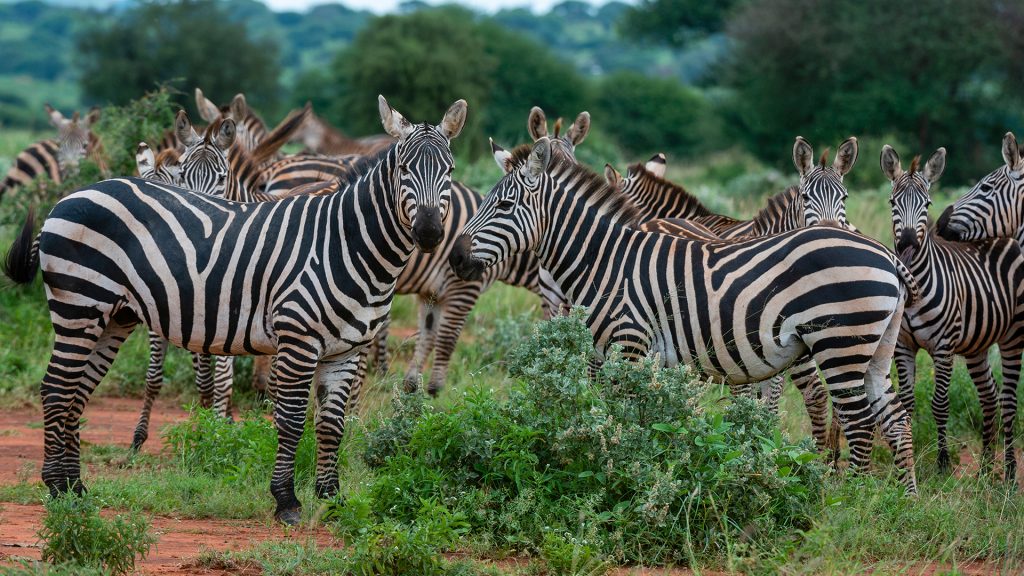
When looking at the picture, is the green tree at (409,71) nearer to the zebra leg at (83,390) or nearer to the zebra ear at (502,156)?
the zebra ear at (502,156)

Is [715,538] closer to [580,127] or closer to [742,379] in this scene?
[742,379]

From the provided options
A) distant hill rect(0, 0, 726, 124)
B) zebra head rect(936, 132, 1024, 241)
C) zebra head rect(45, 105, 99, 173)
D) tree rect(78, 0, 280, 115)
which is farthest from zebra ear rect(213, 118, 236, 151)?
distant hill rect(0, 0, 726, 124)

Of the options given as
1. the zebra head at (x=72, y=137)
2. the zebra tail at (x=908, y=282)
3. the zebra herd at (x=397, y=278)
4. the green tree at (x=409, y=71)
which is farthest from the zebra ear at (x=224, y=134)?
the green tree at (x=409, y=71)

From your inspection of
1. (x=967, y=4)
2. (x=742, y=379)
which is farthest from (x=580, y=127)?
(x=967, y=4)

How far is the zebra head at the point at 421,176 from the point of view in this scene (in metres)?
5.85

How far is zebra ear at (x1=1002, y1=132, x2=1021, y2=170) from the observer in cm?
775

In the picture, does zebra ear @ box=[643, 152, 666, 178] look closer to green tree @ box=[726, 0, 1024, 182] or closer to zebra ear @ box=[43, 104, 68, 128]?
zebra ear @ box=[43, 104, 68, 128]

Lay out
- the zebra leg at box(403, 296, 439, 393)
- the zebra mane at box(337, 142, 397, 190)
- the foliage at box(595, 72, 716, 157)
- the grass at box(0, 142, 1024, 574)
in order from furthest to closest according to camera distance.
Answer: the foliage at box(595, 72, 716, 157) → the zebra leg at box(403, 296, 439, 393) → the zebra mane at box(337, 142, 397, 190) → the grass at box(0, 142, 1024, 574)

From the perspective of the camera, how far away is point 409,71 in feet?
120

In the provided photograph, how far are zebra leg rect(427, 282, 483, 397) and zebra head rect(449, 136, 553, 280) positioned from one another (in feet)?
10.5

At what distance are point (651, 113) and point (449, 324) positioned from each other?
155ft

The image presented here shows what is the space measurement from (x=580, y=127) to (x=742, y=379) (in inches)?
176

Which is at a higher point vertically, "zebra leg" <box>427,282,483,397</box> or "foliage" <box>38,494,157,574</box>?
"zebra leg" <box>427,282,483,397</box>

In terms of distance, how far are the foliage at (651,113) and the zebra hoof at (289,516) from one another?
4551 cm
